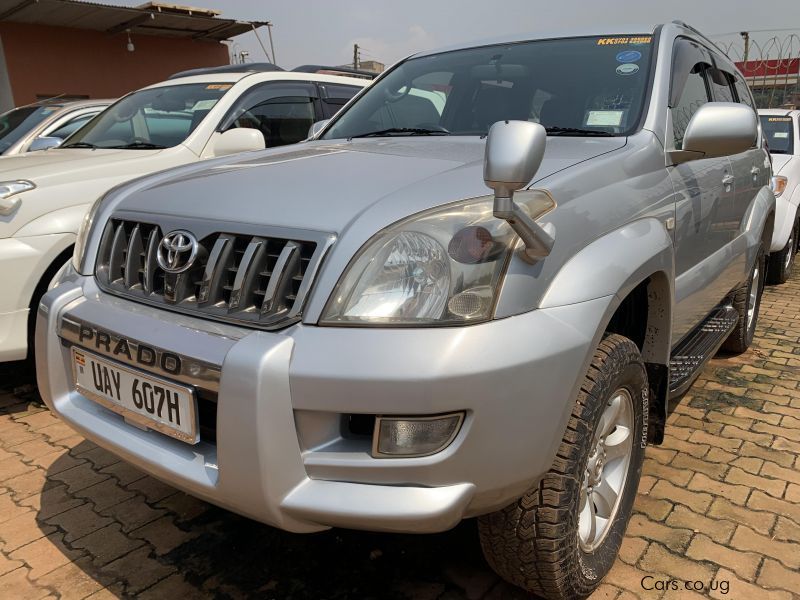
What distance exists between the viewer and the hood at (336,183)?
164cm

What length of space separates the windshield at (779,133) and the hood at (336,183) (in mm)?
5427

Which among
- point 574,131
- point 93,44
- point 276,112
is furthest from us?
point 93,44

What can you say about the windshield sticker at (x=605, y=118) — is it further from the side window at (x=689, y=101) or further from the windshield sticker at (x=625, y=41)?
the windshield sticker at (x=625, y=41)

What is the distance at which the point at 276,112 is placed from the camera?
15.4ft

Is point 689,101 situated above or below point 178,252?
above

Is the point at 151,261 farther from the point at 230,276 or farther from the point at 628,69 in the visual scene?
the point at 628,69

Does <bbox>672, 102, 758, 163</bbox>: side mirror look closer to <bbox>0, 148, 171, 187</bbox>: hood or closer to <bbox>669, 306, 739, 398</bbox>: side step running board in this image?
<bbox>669, 306, 739, 398</bbox>: side step running board

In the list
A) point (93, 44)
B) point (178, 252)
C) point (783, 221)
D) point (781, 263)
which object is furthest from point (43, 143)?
point (93, 44)

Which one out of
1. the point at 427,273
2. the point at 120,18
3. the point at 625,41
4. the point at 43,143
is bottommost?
the point at 427,273

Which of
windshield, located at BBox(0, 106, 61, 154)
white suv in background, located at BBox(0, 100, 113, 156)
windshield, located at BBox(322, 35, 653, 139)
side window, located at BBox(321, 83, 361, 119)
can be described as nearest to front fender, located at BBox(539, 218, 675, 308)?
windshield, located at BBox(322, 35, 653, 139)

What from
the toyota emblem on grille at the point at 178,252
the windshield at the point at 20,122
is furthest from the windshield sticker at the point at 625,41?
the windshield at the point at 20,122

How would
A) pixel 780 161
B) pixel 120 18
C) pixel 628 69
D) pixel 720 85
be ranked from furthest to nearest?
pixel 120 18 < pixel 780 161 < pixel 720 85 < pixel 628 69

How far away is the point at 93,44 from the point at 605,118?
15299 mm

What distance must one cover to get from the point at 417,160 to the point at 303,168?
0.36m
